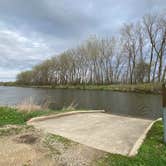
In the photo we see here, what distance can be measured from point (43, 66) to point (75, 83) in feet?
49.3

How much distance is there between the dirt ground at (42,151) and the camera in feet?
10.7

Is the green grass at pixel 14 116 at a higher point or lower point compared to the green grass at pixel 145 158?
higher

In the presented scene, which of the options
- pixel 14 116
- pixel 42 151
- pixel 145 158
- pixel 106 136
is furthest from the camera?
pixel 14 116

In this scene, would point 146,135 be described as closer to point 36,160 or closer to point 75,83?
point 36,160

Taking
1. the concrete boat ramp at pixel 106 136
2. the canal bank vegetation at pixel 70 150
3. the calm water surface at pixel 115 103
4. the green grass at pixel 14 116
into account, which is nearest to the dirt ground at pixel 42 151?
the canal bank vegetation at pixel 70 150

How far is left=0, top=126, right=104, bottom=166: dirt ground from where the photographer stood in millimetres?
3250

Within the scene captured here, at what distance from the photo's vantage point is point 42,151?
3689 millimetres

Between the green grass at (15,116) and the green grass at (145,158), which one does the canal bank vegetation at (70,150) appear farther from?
the green grass at (15,116)

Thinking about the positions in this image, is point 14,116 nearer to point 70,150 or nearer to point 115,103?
point 70,150

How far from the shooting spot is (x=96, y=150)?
3.82m

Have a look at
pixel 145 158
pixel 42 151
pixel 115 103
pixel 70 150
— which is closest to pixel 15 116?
pixel 42 151

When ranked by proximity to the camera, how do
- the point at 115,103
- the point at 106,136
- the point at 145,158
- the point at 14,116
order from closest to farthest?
the point at 145,158 → the point at 106,136 → the point at 14,116 → the point at 115,103

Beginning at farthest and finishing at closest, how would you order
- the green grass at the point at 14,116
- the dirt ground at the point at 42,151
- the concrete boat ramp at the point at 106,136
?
the green grass at the point at 14,116, the concrete boat ramp at the point at 106,136, the dirt ground at the point at 42,151

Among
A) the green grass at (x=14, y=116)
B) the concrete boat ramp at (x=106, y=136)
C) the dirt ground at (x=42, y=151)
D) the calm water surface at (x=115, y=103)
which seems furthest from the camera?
the calm water surface at (x=115, y=103)
